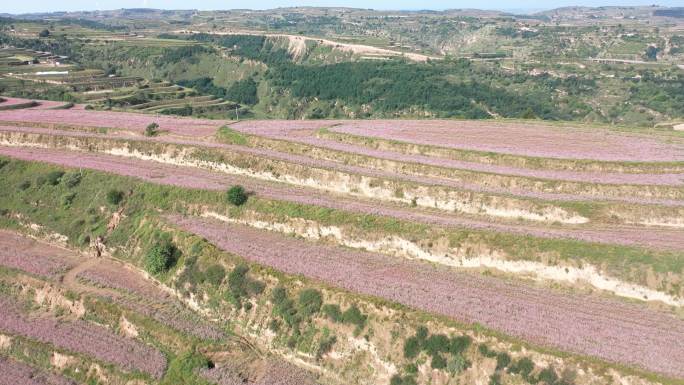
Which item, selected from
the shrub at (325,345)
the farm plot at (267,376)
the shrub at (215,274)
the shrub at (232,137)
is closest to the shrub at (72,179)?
the shrub at (232,137)

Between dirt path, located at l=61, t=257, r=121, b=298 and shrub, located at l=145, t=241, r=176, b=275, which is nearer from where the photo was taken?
dirt path, located at l=61, t=257, r=121, b=298

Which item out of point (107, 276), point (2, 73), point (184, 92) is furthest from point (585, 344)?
point (2, 73)

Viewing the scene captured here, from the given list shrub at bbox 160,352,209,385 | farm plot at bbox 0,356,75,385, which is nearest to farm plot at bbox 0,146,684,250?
shrub at bbox 160,352,209,385

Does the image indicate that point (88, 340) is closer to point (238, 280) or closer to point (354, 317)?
point (238, 280)

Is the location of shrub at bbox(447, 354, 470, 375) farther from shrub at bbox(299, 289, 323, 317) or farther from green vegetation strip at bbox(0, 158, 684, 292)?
green vegetation strip at bbox(0, 158, 684, 292)

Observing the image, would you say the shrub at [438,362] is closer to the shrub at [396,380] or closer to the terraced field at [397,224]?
the shrub at [396,380]

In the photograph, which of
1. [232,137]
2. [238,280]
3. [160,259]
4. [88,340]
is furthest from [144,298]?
[232,137]
